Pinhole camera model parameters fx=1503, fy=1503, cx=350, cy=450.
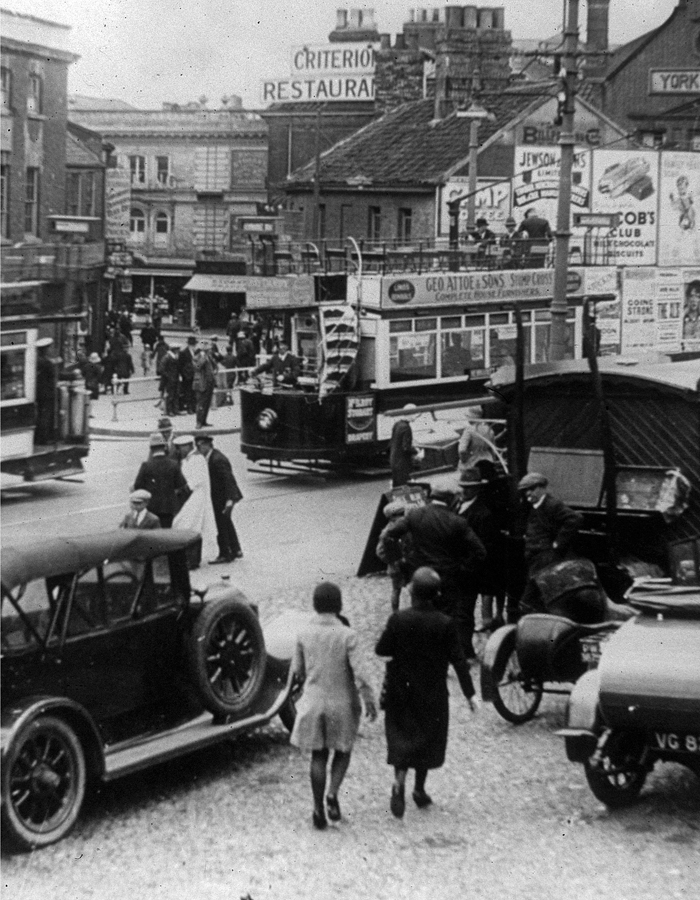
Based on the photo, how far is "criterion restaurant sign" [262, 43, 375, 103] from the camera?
26119 millimetres

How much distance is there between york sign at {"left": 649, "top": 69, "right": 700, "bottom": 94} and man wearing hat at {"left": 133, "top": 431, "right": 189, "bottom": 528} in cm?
2034

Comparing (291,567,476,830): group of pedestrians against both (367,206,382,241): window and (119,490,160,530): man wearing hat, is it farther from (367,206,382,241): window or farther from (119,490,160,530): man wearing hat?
(367,206,382,241): window

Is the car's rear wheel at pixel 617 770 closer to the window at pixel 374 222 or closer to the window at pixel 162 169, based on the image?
the window at pixel 162 169

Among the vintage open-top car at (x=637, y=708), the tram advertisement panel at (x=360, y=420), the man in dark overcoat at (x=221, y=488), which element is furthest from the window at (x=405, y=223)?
the vintage open-top car at (x=637, y=708)

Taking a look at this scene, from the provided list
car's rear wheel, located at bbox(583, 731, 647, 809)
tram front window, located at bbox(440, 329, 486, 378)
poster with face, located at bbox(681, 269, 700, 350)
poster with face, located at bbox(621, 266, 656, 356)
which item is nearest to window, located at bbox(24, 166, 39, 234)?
car's rear wheel, located at bbox(583, 731, 647, 809)

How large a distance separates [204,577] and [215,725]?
5996mm

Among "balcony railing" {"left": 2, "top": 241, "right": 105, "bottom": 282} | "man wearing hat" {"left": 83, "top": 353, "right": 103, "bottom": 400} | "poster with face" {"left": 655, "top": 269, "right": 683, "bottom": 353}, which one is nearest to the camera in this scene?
"balcony railing" {"left": 2, "top": 241, "right": 105, "bottom": 282}

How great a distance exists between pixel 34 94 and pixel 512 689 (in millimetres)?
5852

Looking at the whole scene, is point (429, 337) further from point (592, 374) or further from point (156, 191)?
point (592, 374)

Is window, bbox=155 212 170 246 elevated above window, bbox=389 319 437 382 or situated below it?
above

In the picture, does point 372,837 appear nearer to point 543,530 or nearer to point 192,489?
point 543,530

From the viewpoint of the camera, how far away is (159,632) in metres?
9.41

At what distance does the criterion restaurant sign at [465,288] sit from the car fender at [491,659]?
466 inches

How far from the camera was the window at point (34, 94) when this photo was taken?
11.6 metres
